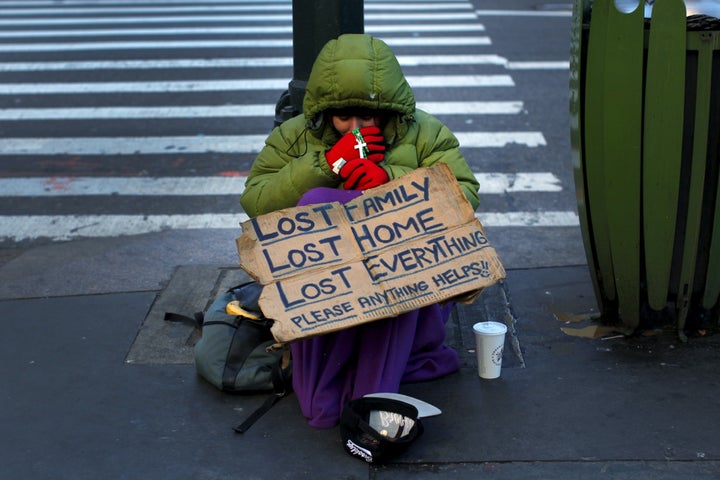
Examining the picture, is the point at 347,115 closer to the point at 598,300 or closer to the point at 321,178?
the point at 321,178

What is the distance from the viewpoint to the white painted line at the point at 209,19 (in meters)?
13.5

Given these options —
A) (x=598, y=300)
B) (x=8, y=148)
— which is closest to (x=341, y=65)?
(x=598, y=300)

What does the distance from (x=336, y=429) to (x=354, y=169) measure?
39.9 inches

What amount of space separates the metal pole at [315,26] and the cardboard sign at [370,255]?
1.09 meters

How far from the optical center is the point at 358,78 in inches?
150

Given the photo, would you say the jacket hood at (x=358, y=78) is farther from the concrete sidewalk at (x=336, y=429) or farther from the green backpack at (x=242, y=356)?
the concrete sidewalk at (x=336, y=429)

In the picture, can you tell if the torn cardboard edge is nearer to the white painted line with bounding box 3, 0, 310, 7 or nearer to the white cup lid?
the white cup lid

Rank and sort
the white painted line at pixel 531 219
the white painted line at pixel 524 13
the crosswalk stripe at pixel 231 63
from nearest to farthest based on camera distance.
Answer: the white painted line at pixel 531 219
the crosswalk stripe at pixel 231 63
the white painted line at pixel 524 13

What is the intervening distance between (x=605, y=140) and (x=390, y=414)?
4.83ft

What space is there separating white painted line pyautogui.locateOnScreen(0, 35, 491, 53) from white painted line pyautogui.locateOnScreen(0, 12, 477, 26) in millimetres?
1330

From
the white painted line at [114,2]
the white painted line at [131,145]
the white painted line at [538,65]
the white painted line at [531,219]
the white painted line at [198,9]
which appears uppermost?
the white painted line at [114,2]

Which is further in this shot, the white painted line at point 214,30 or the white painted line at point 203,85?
the white painted line at point 214,30

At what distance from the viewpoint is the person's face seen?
3959 mm

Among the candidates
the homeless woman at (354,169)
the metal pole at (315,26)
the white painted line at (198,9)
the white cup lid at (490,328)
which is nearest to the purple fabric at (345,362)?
the homeless woman at (354,169)
